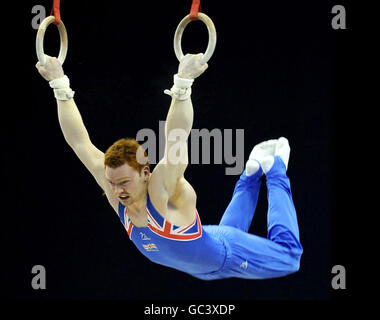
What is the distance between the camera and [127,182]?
3098mm

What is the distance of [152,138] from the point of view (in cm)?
380

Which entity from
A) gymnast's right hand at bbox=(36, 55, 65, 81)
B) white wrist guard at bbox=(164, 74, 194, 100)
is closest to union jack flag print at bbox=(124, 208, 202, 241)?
white wrist guard at bbox=(164, 74, 194, 100)

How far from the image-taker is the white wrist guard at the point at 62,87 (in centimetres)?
325

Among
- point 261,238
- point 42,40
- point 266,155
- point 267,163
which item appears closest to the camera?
point 42,40

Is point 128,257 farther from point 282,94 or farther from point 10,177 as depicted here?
point 282,94

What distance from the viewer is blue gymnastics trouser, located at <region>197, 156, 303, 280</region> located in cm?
359

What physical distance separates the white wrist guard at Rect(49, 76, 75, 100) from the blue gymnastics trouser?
1126 millimetres

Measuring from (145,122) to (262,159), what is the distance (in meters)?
1.14

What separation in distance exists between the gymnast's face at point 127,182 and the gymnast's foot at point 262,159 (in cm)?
107

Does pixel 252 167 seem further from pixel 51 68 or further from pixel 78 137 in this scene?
pixel 51 68

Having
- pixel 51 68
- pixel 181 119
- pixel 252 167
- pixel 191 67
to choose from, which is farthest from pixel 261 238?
pixel 51 68

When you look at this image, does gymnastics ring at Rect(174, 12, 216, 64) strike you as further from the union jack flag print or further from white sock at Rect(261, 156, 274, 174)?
white sock at Rect(261, 156, 274, 174)

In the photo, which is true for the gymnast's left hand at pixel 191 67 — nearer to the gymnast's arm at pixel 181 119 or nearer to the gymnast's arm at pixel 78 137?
the gymnast's arm at pixel 181 119

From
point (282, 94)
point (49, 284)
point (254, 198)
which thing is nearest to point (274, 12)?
point (282, 94)
